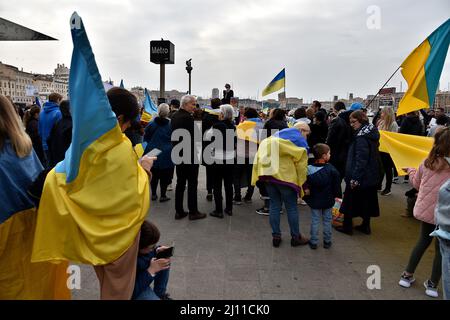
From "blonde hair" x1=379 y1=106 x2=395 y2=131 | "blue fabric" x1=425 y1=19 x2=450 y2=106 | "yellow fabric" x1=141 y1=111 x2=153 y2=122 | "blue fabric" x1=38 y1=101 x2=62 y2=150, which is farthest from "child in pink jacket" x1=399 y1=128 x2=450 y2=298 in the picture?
"yellow fabric" x1=141 y1=111 x2=153 y2=122

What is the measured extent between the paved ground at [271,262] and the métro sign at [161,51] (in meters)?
13.2

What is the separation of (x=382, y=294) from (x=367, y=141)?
6.83 ft

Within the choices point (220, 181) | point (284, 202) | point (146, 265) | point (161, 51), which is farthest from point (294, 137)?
point (161, 51)

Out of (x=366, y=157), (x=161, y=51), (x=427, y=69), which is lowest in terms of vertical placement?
(x=366, y=157)

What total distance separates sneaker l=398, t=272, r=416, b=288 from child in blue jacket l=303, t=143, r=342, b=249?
1030mm

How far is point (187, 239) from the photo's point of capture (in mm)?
4617

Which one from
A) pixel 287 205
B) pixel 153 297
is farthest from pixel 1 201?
pixel 287 205

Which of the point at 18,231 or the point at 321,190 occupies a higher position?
the point at 18,231

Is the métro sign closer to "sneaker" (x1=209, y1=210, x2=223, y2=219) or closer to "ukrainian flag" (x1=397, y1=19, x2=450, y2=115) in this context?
"sneaker" (x1=209, y1=210, x2=223, y2=219)

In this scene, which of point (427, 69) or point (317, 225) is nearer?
point (317, 225)

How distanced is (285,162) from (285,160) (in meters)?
0.03

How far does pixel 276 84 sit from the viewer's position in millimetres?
11008

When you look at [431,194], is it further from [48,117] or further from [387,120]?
[48,117]

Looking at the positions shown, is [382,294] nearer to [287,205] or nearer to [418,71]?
[287,205]
